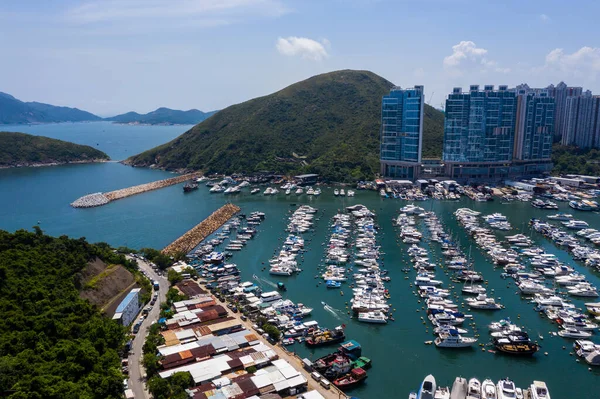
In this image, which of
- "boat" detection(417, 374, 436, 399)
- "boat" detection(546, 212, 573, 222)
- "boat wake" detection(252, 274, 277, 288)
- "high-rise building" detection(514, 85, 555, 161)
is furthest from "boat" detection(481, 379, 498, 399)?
"high-rise building" detection(514, 85, 555, 161)

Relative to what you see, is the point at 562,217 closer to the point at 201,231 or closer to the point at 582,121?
the point at 201,231

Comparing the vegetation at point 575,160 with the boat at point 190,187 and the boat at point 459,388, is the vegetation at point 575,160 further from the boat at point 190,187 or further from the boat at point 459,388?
the boat at point 459,388

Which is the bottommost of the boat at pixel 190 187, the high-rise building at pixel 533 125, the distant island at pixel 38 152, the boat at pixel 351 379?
the boat at pixel 351 379

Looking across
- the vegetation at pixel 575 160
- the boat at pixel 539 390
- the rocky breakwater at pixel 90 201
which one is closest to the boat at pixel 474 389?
the boat at pixel 539 390

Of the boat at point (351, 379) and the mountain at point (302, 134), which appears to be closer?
the boat at point (351, 379)

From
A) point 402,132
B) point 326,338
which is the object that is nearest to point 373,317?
point 326,338

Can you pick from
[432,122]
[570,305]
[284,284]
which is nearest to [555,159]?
[432,122]

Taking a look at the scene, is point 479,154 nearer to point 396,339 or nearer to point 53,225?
point 396,339
